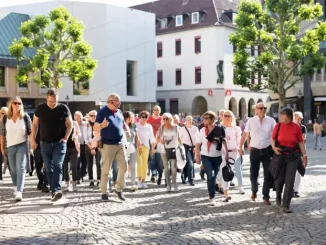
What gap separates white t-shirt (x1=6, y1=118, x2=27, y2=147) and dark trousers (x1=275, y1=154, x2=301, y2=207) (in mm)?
4703

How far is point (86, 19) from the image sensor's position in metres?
44.8

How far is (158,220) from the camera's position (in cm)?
812

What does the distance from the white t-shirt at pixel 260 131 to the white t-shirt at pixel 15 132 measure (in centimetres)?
428

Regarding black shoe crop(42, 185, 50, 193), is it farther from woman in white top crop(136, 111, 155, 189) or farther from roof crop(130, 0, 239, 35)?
roof crop(130, 0, 239, 35)

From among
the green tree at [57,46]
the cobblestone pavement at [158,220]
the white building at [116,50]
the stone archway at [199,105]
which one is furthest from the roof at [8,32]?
the cobblestone pavement at [158,220]

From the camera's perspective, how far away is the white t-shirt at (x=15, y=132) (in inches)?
393

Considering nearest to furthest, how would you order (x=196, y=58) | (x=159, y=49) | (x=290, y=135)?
(x=290, y=135) < (x=196, y=58) < (x=159, y=49)

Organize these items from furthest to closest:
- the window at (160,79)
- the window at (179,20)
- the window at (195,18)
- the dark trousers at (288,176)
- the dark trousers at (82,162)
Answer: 1. the window at (160,79)
2. the window at (179,20)
3. the window at (195,18)
4. the dark trousers at (82,162)
5. the dark trousers at (288,176)

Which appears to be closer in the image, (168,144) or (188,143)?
(168,144)

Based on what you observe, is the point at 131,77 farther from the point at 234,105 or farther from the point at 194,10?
the point at 234,105

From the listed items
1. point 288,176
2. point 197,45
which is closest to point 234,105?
point 197,45

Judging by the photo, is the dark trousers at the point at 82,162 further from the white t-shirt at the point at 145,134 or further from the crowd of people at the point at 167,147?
the white t-shirt at the point at 145,134

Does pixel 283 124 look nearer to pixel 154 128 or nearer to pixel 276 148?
pixel 276 148

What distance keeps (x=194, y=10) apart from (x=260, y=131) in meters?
48.5
